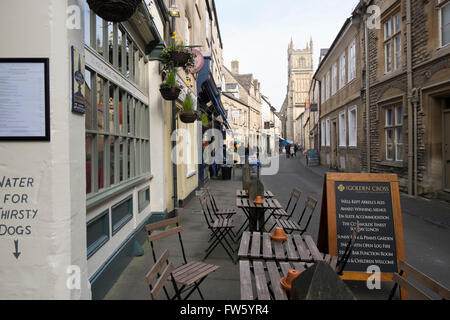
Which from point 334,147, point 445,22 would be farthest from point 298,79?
point 445,22

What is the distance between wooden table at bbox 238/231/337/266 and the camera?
3041 millimetres

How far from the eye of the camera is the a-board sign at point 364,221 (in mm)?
3830

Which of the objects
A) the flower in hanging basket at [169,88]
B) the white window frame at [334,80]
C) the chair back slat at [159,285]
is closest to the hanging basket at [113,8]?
the chair back slat at [159,285]

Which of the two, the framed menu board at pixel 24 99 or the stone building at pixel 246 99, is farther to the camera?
the stone building at pixel 246 99

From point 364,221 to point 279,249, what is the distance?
1.41 meters

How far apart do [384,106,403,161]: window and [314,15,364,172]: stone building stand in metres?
2.40

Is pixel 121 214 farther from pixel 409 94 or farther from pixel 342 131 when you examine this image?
pixel 342 131

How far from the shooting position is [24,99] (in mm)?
2469

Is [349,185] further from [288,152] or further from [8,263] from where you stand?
[288,152]

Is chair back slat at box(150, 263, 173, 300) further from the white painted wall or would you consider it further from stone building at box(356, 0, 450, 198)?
stone building at box(356, 0, 450, 198)

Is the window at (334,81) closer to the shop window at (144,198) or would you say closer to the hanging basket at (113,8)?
the shop window at (144,198)

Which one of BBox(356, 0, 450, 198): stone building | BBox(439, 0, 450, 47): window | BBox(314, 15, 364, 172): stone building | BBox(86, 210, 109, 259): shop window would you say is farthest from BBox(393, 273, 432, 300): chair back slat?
BBox(314, 15, 364, 172): stone building

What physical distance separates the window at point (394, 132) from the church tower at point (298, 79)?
213 ft
